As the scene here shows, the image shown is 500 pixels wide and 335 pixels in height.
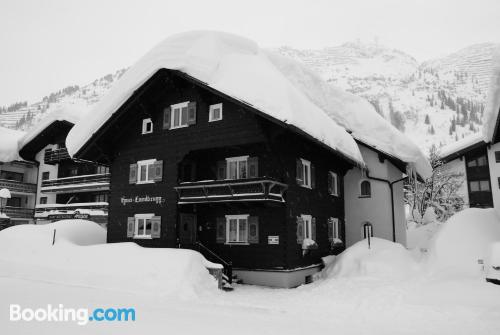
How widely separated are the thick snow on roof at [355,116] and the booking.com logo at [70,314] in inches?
705

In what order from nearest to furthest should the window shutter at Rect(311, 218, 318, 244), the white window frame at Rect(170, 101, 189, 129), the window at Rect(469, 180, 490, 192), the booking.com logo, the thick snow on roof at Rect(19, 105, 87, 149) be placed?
the booking.com logo, the window shutter at Rect(311, 218, 318, 244), the white window frame at Rect(170, 101, 189, 129), the thick snow on roof at Rect(19, 105, 87, 149), the window at Rect(469, 180, 490, 192)

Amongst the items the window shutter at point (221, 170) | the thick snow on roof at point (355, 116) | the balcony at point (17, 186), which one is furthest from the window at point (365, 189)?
the balcony at point (17, 186)

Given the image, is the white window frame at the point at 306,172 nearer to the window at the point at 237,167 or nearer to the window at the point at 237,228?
the window at the point at 237,167

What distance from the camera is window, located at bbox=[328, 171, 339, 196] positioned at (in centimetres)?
2339

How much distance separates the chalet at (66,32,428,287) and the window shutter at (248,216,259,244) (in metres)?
0.05

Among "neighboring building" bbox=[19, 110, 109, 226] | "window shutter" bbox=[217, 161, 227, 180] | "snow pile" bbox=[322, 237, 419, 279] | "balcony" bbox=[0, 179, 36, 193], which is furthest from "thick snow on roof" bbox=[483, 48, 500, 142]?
"balcony" bbox=[0, 179, 36, 193]

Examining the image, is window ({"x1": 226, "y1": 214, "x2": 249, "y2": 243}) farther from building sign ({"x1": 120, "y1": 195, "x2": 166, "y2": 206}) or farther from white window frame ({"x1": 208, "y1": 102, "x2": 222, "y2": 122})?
white window frame ({"x1": 208, "y1": 102, "x2": 222, "y2": 122})

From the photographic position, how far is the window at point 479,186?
4503 cm

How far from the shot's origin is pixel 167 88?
2105cm

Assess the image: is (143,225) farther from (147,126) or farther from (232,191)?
(232,191)

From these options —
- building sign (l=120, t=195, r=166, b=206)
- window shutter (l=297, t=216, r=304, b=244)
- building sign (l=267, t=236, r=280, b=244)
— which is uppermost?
building sign (l=120, t=195, r=166, b=206)

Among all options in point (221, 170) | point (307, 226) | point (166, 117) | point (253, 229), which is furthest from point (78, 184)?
point (307, 226)

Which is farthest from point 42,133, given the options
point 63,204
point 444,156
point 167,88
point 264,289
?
point 444,156

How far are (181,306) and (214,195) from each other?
6.79m
